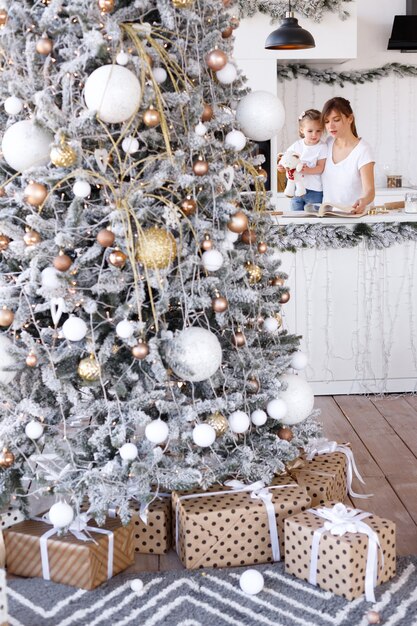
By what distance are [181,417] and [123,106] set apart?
2.72ft

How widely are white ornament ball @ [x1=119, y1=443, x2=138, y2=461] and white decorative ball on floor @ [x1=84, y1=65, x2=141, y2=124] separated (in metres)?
0.83

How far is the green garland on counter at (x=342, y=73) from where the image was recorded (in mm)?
6113

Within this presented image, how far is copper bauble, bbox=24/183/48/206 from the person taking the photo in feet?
6.43

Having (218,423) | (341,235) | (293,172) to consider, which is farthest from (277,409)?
(293,172)

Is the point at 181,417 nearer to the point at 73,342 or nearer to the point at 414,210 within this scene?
the point at 73,342

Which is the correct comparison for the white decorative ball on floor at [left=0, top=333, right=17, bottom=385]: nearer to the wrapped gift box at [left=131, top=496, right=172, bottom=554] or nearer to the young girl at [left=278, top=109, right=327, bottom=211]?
the wrapped gift box at [left=131, top=496, right=172, bottom=554]

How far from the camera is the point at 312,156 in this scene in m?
4.37

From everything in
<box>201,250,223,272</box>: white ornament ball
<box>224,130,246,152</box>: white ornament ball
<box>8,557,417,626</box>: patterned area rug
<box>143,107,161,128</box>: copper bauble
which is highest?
<box>143,107,161,128</box>: copper bauble

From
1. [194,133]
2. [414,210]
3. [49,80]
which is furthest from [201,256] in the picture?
[414,210]

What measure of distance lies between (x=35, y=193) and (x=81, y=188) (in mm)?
117

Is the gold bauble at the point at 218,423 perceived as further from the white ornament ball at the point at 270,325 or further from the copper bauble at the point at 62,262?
the copper bauble at the point at 62,262

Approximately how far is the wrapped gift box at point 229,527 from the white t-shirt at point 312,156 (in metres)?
2.58

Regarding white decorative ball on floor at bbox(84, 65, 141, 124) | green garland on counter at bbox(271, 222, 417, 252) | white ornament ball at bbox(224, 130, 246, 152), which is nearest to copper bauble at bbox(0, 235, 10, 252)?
white decorative ball on floor at bbox(84, 65, 141, 124)

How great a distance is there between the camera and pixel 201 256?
83.8 inches
